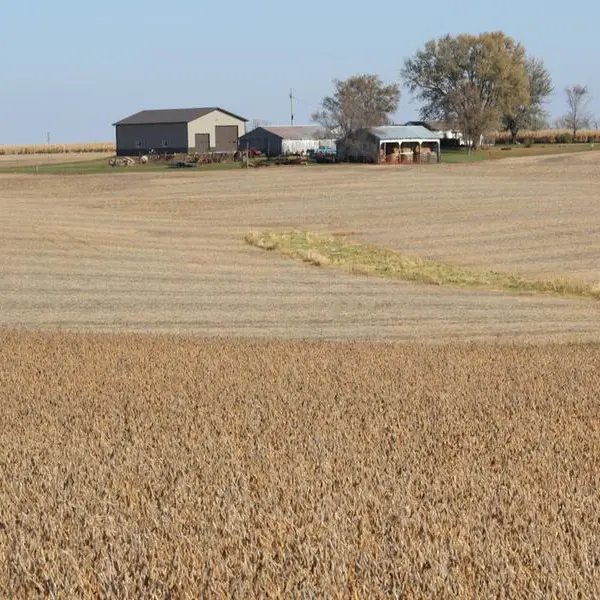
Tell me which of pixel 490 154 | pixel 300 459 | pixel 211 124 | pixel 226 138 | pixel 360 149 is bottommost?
pixel 490 154

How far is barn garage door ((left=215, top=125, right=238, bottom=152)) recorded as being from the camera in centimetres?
11888

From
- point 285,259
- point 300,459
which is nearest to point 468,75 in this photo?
point 285,259

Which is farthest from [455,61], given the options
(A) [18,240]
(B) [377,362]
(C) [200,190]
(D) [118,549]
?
(D) [118,549]

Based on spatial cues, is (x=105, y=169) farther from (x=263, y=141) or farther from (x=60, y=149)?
(x=60, y=149)

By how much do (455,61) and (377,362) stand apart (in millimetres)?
122091

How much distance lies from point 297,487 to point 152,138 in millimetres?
115291

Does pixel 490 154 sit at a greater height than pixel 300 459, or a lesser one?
lesser

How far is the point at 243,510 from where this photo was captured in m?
4.94

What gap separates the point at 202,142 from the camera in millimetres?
118312

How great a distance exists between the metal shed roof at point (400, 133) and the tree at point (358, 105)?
2.56m

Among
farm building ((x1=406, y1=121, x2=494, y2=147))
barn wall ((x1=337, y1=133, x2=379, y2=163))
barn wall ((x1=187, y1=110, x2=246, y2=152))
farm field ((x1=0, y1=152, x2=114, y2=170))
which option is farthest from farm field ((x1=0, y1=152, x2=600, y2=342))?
farm building ((x1=406, y1=121, x2=494, y2=147))

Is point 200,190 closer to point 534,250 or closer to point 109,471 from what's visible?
point 534,250

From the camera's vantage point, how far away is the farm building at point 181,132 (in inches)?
4609

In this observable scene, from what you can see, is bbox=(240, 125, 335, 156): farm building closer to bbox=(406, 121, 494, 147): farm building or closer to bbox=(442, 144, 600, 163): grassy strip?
bbox=(442, 144, 600, 163): grassy strip
